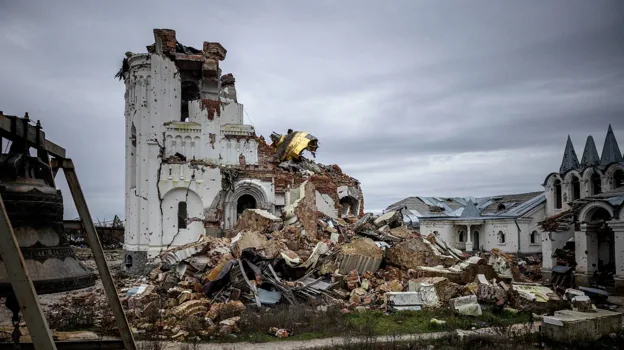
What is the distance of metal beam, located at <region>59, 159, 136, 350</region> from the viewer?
400 centimetres

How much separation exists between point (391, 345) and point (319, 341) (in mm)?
1704

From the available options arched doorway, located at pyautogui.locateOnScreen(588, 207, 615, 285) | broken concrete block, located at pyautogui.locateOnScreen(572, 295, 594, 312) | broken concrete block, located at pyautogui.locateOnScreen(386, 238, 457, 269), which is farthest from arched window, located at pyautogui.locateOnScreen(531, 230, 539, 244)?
broken concrete block, located at pyautogui.locateOnScreen(572, 295, 594, 312)

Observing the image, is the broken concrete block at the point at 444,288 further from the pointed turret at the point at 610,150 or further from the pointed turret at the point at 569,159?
the pointed turret at the point at 569,159

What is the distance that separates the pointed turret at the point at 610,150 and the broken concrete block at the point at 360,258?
20789 mm

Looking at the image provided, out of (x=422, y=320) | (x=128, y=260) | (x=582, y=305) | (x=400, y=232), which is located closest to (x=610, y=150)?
(x=400, y=232)

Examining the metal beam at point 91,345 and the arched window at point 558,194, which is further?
the arched window at point 558,194

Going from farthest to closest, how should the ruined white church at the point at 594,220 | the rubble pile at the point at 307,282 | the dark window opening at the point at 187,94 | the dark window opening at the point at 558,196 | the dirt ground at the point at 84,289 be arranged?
the dark window opening at the point at 558,196 → the dark window opening at the point at 187,94 → the ruined white church at the point at 594,220 → the dirt ground at the point at 84,289 → the rubble pile at the point at 307,282

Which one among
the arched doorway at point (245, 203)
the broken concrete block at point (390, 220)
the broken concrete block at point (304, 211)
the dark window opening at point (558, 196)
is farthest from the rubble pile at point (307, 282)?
the dark window opening at point (558, 196)

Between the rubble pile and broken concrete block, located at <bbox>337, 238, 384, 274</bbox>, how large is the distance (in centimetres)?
4

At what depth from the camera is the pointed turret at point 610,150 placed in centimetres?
2986

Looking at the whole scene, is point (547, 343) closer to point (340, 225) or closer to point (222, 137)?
point (340, 225)

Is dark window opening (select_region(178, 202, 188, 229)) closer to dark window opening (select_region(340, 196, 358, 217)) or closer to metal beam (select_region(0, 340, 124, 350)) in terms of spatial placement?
dark window opening (select_region(340, 196, 358, 217))

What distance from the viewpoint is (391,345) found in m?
9.70

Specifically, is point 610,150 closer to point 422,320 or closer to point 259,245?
point 422,320
